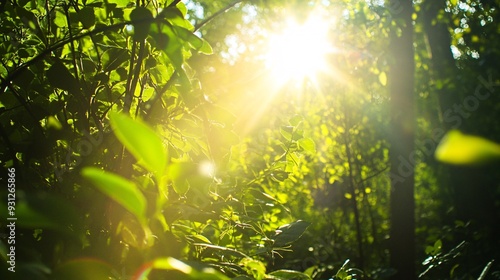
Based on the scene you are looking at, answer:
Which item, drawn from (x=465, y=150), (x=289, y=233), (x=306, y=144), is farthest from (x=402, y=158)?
(x=465, y=150)

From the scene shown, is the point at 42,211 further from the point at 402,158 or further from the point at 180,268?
the point at 402,158

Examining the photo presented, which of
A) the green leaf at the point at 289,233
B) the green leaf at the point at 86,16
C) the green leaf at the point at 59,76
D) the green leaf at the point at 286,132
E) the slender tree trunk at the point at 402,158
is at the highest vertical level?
the slender tree trunk at the point at 402,158

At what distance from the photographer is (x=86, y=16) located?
1.13m

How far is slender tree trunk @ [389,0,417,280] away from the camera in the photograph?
14.4ft

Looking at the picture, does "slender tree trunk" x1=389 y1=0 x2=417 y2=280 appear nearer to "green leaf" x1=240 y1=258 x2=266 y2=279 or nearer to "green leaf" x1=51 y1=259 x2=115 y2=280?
"green leaf" x1=240 y1=258 x2=266 y2=279

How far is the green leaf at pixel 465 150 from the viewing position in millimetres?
251

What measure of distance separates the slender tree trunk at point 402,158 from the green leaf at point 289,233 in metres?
3.48

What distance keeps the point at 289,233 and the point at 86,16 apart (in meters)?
0.71

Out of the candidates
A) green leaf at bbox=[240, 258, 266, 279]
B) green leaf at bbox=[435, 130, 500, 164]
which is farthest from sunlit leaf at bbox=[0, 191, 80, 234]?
green leaf at bbox=[240, 258, 266, 279]

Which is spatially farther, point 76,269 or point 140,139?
point 76,269

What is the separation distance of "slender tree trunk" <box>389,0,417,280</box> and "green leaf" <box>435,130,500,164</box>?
4330 millimetres

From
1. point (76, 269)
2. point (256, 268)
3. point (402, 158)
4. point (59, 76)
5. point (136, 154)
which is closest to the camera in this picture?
point (136, 154)

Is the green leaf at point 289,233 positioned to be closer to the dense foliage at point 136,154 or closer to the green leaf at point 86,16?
the dense foliage at point 136,154

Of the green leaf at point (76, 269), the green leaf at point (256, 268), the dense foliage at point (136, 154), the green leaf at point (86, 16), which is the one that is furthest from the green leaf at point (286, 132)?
the green leaf at point (76, 269)
